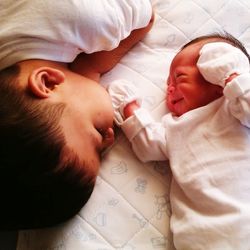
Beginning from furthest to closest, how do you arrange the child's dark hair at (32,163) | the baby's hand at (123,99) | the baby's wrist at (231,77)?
the baby's hand at (123,99) → the baby's wrist at (231,77) → the child's dark hair at (32,163)

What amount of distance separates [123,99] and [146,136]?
105 mm

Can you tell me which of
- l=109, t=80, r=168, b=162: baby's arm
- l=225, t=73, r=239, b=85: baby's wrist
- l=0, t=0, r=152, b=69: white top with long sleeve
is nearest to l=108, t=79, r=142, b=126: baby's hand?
l=109, t=80, r=168, b=162: baby's arm

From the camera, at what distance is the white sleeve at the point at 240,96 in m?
0.83

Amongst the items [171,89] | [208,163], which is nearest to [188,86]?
[171,89]

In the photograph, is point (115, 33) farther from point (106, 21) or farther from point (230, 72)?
point (230, 72)

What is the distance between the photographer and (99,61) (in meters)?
1.02

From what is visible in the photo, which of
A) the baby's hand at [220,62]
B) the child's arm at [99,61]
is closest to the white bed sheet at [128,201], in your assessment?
the child's arm at [99,61]

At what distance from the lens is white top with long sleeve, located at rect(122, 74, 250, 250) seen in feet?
2.60

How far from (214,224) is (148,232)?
0.48 feet

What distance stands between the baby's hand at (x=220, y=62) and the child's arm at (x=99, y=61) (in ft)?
0.73

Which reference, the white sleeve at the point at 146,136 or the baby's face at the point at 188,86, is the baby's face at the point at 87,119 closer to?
the white sleeve at the point at 146,136

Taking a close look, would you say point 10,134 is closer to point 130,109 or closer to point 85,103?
point 85,103

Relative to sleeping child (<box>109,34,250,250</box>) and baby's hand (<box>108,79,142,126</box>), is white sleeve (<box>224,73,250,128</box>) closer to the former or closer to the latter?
sleeping child (<box>109,34,250,250</box>)

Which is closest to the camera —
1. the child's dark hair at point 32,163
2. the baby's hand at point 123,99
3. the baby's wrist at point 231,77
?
the child's dark hair at point 32,163
